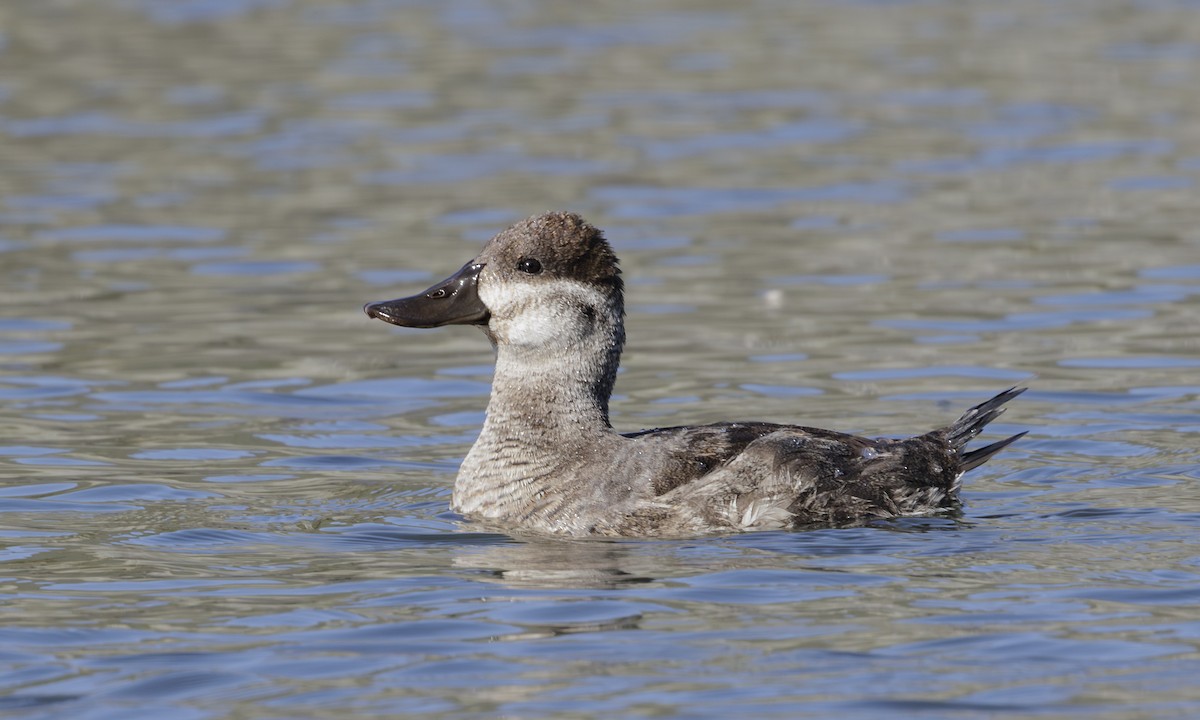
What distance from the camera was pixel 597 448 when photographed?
27.0 ft

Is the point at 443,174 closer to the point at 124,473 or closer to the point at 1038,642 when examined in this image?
the point at 124,473

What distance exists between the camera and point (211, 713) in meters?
5.89

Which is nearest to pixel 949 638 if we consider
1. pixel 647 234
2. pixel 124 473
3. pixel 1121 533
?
pixel 1121 533

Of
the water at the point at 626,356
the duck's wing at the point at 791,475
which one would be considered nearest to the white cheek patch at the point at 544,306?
the duck's wing at the point at 791,475

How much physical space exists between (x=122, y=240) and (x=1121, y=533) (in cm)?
953

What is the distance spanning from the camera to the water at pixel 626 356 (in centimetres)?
633

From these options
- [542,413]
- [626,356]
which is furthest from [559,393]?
[626,356]

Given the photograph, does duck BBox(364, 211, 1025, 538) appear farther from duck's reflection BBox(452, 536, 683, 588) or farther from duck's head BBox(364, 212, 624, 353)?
duck's reflection BBox(452, 536, 683, 588)

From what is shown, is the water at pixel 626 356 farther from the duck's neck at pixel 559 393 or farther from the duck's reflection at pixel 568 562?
the duck's neck at pixel 559 393

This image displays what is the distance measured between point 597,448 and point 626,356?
12.9ft

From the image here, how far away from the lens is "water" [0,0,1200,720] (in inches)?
249

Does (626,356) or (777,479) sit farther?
(626,356)

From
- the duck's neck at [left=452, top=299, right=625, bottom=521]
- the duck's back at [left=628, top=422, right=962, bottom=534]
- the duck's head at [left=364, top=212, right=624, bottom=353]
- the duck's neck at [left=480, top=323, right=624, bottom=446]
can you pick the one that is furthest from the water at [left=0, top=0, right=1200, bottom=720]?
the duck's head at [left=364, top=212, right=624, bottom=353]

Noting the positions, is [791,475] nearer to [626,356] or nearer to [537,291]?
[537,291]
